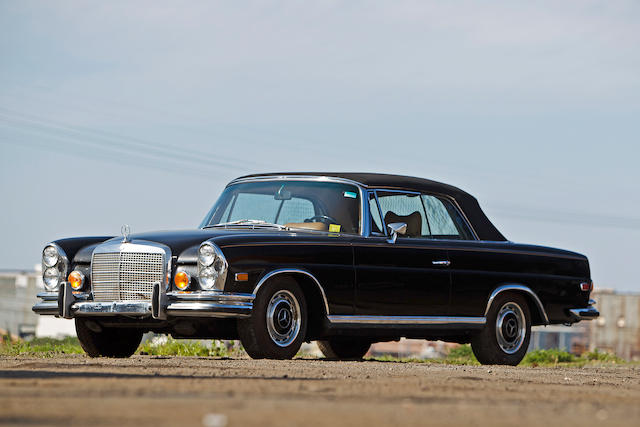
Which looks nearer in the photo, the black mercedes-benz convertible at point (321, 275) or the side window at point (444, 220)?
the black mercedes-benz convertible at point (321, 275)

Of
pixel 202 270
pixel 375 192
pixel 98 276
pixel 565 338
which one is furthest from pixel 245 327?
pixel 565 338

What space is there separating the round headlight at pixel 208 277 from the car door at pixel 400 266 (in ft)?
4.97

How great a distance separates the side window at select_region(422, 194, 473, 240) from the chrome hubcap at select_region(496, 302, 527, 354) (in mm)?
828

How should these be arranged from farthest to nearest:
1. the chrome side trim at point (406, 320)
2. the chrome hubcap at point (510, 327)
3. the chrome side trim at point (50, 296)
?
the chrome hubcap at point (510, 327)
the chrome side trim at point (50, 296)
the chrome side trim at point (406, 320)

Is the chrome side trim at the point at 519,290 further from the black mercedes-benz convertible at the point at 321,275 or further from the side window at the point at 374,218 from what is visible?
the side window at the point at 374,218

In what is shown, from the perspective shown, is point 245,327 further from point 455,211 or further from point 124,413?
point 124,413

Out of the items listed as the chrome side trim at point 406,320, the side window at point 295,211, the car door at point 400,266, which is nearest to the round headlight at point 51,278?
the side window at point 295,211

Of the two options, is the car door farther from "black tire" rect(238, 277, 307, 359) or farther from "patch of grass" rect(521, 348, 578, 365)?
"patch of grass" rect(521, 348, 578, 365)

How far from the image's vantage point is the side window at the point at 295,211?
11258 mm

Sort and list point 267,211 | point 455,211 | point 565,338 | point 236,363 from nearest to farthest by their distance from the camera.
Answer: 1. point 236,363
2. point 267,211
3. point 455,211
4. point 565,338

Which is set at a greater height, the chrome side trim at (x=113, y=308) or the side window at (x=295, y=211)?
the side window at (x=295, y=211)

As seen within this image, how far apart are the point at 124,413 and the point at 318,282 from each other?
5369 millimetres

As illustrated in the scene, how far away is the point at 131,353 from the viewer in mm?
11586

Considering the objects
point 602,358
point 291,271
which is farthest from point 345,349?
point 602,358
